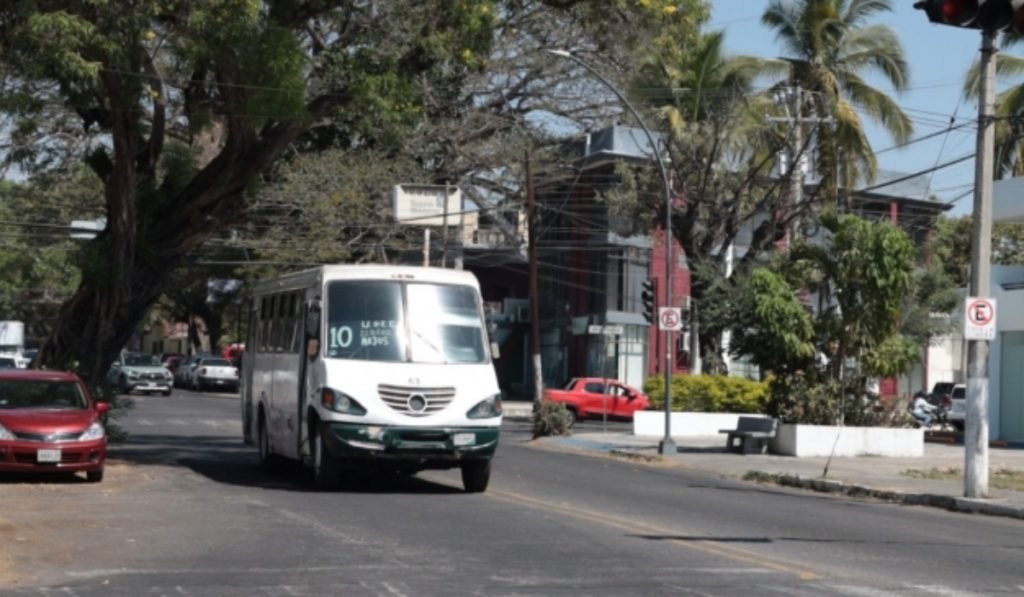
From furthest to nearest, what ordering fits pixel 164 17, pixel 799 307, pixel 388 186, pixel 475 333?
pixel 388 186 → pixel 799 307 → pixel 164 17 → pixel 475 333

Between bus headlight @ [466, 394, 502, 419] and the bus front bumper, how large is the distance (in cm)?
19

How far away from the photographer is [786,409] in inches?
1268

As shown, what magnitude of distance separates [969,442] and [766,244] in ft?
77.4

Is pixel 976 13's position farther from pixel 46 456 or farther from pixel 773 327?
pixel 773 327

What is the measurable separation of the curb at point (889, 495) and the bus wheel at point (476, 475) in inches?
245

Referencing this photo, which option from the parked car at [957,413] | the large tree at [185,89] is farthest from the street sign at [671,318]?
the parked car at [957,413]

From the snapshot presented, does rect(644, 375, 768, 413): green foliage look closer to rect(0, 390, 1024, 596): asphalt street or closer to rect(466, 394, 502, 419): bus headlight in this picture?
rect(0, 390, 1024, 596): asphalt street

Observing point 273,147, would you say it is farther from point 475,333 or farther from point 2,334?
point 2,334

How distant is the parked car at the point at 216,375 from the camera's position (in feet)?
231

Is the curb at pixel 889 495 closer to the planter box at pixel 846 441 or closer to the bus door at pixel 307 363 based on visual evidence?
the planter box at pixel 846 441

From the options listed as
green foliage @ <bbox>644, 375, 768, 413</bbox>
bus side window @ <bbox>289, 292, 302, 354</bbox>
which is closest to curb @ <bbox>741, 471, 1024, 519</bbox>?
bus side window @ <bbox>289, 292, 302, 354</bbox>

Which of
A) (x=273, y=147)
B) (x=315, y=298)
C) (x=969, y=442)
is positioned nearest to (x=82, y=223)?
(x=273, y=147)

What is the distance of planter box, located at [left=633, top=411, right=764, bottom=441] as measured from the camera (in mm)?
40031

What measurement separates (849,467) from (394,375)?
37.8ft
